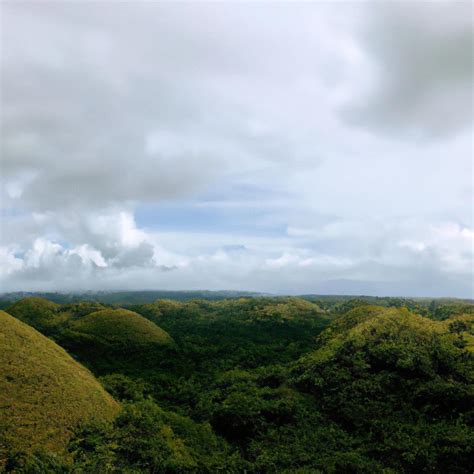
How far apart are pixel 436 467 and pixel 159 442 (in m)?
11.6

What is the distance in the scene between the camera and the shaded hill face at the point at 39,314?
180 ft

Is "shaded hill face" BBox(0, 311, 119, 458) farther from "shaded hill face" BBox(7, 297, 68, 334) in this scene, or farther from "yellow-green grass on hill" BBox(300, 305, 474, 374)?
"shaded hill face" BBox(7, 297, 68, 334)

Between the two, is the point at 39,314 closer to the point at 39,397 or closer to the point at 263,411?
the point at 39,397

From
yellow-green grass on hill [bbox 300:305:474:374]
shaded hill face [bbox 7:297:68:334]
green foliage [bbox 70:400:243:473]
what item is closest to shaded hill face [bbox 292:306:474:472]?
yellow-green grass on hill [bbox 300:305:474:374]

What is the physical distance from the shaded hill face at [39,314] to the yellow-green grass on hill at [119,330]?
508cm

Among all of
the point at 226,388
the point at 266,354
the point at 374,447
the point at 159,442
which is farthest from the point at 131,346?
the point at 374,447

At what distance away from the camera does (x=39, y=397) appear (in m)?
17.2

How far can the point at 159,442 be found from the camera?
1688cm

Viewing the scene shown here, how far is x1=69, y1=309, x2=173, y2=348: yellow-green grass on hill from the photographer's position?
150 ft

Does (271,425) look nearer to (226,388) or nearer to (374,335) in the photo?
(226,388)

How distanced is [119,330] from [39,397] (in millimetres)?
32122

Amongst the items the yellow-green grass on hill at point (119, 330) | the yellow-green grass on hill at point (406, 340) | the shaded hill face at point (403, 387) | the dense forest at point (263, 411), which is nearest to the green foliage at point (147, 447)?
the dense forest at point (263, 411)

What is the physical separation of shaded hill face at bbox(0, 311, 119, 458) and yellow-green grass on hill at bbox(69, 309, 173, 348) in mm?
23108

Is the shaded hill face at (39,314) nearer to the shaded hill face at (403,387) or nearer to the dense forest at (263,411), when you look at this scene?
the dense forest at (263,411)
